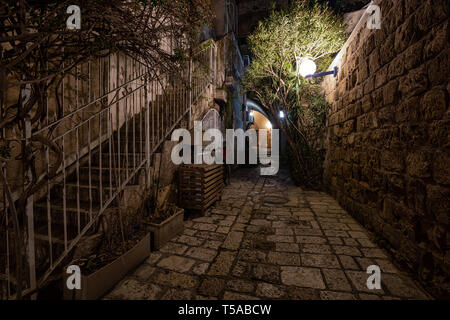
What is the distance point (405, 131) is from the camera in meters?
2.29

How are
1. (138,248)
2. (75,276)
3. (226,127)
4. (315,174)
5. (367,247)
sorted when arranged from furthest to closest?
(226,127), (315,174), (367,247), (138,248), (75,276)

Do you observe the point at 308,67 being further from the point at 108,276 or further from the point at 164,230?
Answer: the point at 108,276

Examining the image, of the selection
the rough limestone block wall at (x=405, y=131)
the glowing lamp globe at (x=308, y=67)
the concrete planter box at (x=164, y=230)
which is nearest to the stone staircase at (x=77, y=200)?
the concrete planter box at (x=164, y=230)

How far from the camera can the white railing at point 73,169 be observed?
1.73 m

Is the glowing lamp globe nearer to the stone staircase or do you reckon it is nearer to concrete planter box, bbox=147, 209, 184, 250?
the stone staircase

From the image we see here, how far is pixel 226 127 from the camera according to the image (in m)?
6.83

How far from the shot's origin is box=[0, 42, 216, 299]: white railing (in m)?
1.73

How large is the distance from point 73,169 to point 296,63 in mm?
5951

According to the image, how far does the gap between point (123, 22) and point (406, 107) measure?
312 cm

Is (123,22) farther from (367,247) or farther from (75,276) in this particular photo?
(367,247)

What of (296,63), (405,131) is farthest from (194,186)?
(296,63)
